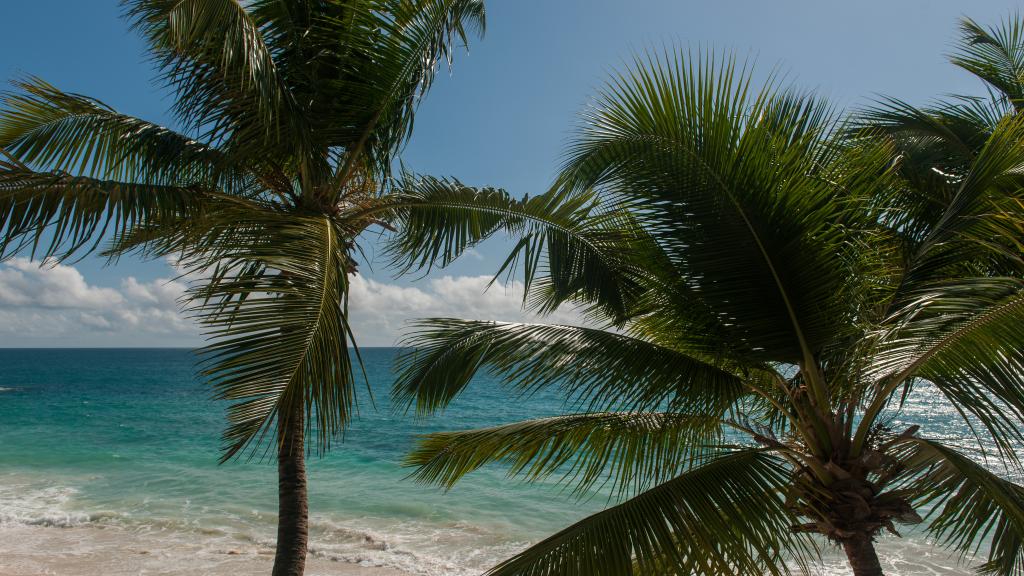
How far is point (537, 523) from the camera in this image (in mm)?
12492

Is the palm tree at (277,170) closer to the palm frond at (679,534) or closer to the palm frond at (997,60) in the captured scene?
the palm frond at (679,534)

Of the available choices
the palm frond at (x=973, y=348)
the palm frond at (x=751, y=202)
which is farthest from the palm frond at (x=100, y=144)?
the palm frond at (x=973, y=348)

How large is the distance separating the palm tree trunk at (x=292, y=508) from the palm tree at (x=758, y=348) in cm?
139

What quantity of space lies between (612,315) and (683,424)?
109 centimetres

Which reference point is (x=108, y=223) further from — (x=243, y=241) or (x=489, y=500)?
(x=489, y=500)

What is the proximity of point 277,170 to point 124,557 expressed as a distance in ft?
26.0

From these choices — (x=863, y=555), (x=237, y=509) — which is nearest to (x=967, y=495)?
(x=863, y=555)

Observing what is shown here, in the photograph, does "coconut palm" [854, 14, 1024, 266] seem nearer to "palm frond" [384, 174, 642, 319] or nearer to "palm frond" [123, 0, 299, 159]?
"palm frond" [384, 174, 642, 319]

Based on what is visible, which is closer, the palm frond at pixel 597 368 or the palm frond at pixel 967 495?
the palm frond at pixel 967 495

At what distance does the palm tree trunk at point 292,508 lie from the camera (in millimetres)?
4863

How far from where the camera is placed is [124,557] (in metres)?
9.62

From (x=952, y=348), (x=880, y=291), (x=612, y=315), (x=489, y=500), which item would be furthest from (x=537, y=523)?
(x=952, y=348)

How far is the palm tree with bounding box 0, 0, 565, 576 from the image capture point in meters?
3.45

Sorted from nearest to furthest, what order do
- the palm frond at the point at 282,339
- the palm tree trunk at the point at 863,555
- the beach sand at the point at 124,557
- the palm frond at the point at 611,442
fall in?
the palm frond at the point at 282,339
the palm tree trunk at the point at 863,555
the palm frond at the point at 611,442
the beach sand at the point at 124,557
